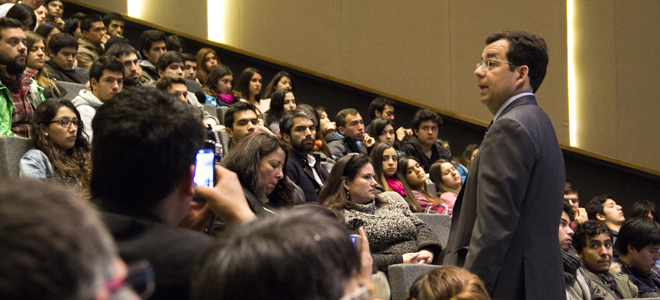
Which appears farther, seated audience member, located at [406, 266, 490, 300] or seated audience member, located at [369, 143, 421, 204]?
seated audience member, located at [369, 143, 421, 204]

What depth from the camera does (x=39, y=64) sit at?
362 cm

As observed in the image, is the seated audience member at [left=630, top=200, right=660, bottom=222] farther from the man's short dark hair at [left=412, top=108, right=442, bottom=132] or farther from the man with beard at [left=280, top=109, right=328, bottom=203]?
the man with beard at [left=280, top=109, right=328, bottom=203]

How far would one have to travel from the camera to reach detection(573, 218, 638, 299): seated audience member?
3137mm

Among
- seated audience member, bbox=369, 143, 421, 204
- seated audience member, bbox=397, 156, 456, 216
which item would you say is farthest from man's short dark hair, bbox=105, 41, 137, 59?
seated audience member, bbox=397, 156, 456, 216

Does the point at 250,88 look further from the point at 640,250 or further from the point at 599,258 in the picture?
the point at 640,250

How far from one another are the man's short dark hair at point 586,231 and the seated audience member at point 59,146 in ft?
8.03

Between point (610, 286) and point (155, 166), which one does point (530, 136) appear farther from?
point (610, 286)

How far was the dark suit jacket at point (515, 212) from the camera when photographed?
1.42 m

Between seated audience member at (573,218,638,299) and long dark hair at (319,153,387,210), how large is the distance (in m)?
1.18

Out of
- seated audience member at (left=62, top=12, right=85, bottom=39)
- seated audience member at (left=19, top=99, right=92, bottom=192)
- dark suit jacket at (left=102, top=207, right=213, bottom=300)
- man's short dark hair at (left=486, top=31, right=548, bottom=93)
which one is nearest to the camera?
dark suit jacket at (left=102, top=207, right=213, bottom=300)

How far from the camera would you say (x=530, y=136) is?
148cm

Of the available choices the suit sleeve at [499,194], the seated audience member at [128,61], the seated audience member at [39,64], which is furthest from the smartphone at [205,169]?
the seated audience member at [128,61]

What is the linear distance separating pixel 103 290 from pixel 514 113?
4.20ft

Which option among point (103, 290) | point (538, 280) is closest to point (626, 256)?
point (538, 280)
